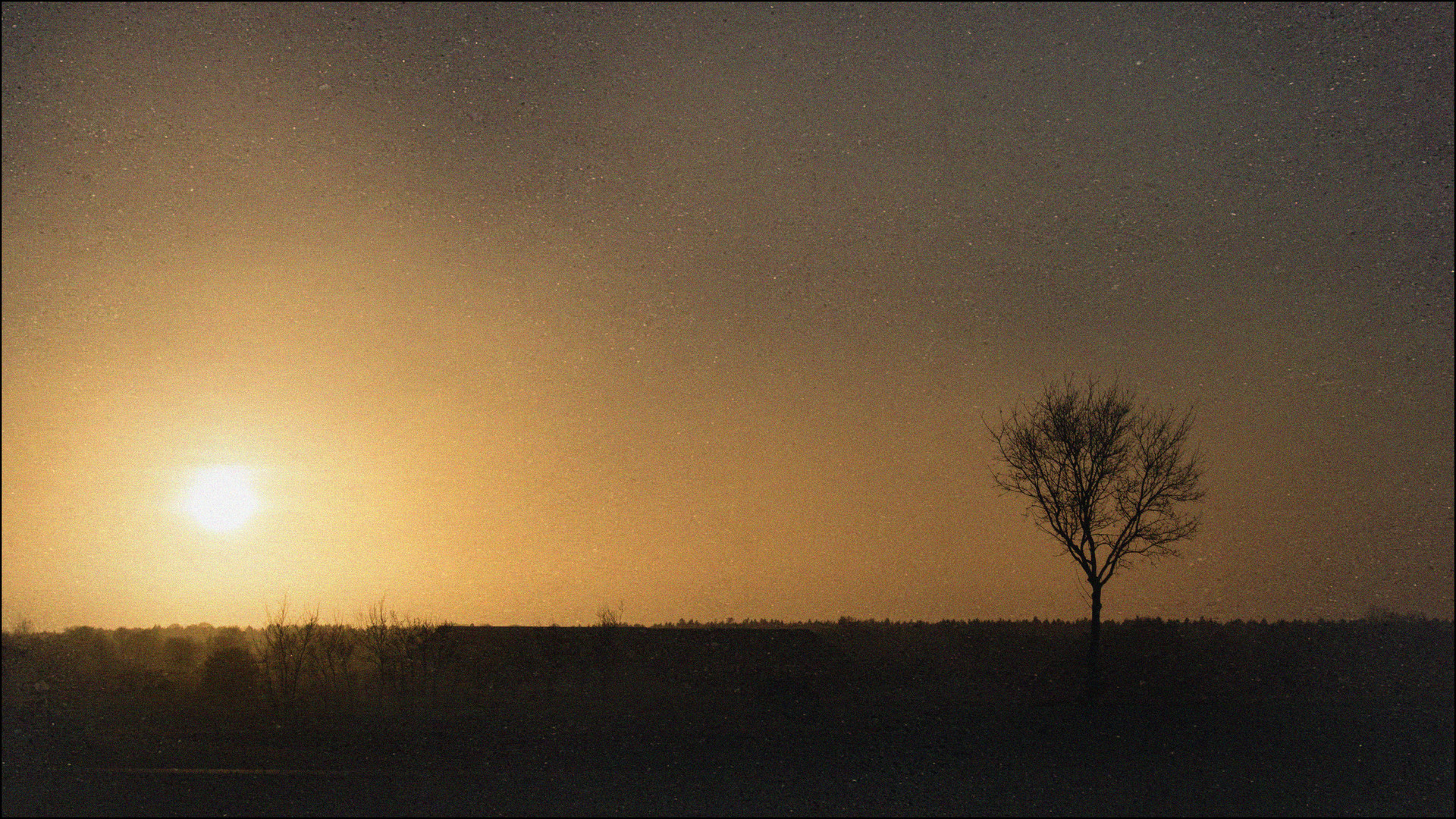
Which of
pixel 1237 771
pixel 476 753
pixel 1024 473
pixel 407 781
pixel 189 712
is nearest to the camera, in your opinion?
pixel 407 781

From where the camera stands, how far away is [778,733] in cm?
1353

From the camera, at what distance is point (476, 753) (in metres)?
12.4

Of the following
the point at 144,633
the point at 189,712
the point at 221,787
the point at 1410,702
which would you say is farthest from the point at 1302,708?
the point at 144,633

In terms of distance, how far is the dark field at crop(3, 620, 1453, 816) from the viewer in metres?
10.5

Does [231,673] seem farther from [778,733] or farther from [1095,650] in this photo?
[1095,650]

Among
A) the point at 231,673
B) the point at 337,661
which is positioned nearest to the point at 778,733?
the point at 337,661

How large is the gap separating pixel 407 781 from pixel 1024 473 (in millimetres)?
12393

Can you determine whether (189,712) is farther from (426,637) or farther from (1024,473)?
(1024,473)

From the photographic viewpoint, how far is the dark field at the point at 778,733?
34.6 ft

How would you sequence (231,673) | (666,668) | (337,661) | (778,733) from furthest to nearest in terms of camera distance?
(666,668)
(337,661)
(231,673)
(778,733)

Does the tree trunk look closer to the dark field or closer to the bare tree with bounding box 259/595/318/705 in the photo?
the dark field

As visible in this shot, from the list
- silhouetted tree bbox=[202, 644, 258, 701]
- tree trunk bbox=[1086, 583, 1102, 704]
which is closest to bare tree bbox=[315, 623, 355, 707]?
silhouetted tree bbox=[202, 644, 258, 701]

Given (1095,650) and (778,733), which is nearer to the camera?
(778,733)

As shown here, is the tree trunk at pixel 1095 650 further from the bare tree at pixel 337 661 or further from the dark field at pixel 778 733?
the bare tree at pixel 337 661
